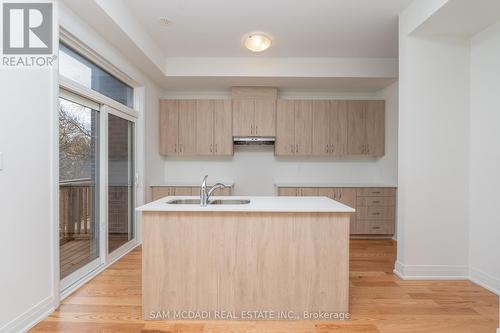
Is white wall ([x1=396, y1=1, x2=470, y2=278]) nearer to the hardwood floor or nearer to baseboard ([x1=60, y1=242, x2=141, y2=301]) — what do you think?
the hardwood floor

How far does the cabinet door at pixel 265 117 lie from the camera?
4.79 metres

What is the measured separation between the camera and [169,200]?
261 cm

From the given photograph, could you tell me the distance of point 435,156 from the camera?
298 centimetres

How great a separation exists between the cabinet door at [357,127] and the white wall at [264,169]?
39 cm

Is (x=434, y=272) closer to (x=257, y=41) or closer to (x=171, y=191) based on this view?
(x=257, y=41)

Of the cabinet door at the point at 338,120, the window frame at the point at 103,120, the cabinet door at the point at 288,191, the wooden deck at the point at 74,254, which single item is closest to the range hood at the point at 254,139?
the cabinet door at the point at 288,191

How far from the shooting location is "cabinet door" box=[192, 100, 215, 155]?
4.83 m

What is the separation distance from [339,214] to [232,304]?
3.48 feet

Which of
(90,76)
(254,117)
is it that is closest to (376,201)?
(254,117)

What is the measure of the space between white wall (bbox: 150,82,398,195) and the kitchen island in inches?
118

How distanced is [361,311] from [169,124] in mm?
3859

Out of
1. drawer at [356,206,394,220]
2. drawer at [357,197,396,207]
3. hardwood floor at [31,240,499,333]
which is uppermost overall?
drawer at [357,197,396,207]

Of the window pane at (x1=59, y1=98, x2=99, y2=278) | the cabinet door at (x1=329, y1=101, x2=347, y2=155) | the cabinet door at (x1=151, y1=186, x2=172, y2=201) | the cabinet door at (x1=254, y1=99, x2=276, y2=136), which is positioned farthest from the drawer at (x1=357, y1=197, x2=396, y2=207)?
the window pane at (x1=59, y1=98, x2=99, y2=278)

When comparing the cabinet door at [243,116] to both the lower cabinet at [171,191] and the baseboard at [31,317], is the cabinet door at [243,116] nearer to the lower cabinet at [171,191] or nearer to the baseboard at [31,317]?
the lower cabinet at [171,191]
